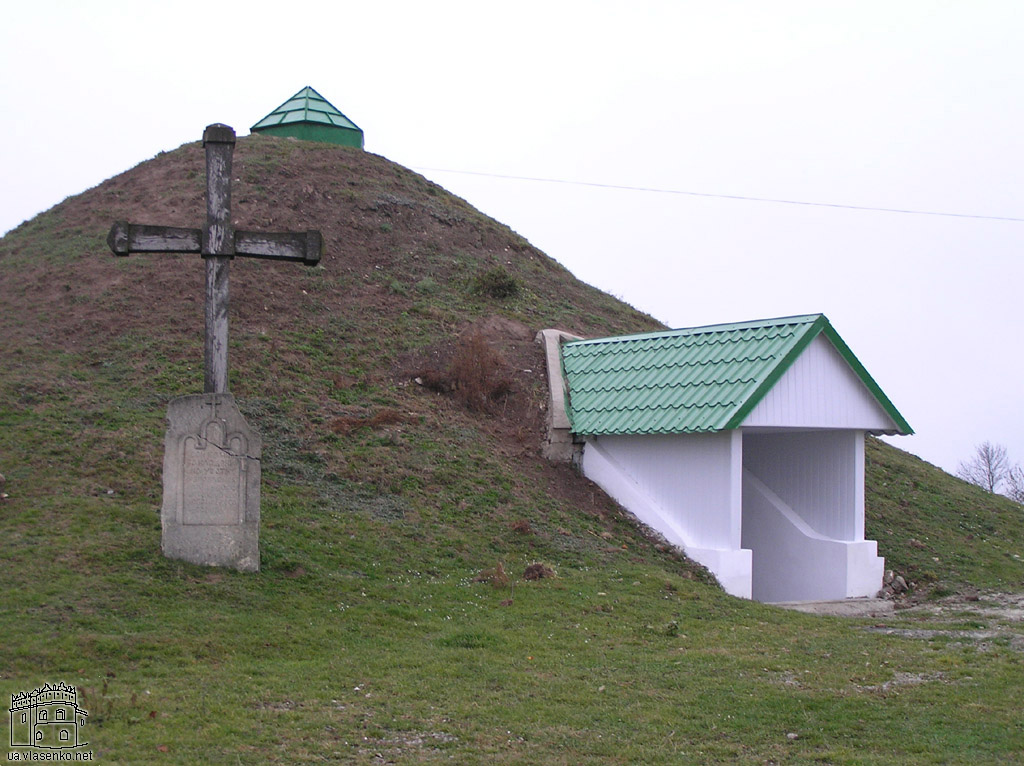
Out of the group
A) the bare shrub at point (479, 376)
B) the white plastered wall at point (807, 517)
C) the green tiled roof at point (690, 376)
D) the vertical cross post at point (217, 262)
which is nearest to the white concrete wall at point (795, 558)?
the white plastered wall at point (807, 517)

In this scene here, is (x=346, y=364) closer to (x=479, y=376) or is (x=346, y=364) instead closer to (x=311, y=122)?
(x=479, y=376)

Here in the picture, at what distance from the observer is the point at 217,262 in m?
11.3

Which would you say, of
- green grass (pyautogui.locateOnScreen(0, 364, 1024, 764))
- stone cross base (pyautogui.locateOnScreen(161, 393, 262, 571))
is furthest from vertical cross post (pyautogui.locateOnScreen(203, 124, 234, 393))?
green grass (pyautogui.locateOnScreen(0, 364, 1024, 764))

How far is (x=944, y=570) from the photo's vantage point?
16375 millimetres

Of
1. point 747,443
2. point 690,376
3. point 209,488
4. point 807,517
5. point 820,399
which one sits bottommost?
point 807,517

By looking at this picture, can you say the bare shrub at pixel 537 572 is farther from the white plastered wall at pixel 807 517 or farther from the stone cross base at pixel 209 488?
the white plastered wall at pixel 807 517

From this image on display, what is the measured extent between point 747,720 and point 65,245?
60.5ft

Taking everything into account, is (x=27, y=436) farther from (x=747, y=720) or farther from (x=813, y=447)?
(x=813, y=447)

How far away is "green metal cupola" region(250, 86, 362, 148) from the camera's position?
2756cm

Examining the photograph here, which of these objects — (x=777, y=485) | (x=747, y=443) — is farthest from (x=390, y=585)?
(x=747, y=443)

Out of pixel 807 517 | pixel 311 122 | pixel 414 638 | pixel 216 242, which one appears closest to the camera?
pixel 414 638

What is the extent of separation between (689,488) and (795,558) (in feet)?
8.35

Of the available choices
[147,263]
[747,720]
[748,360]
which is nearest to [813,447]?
[748,360]

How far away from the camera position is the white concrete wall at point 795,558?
600 inches
